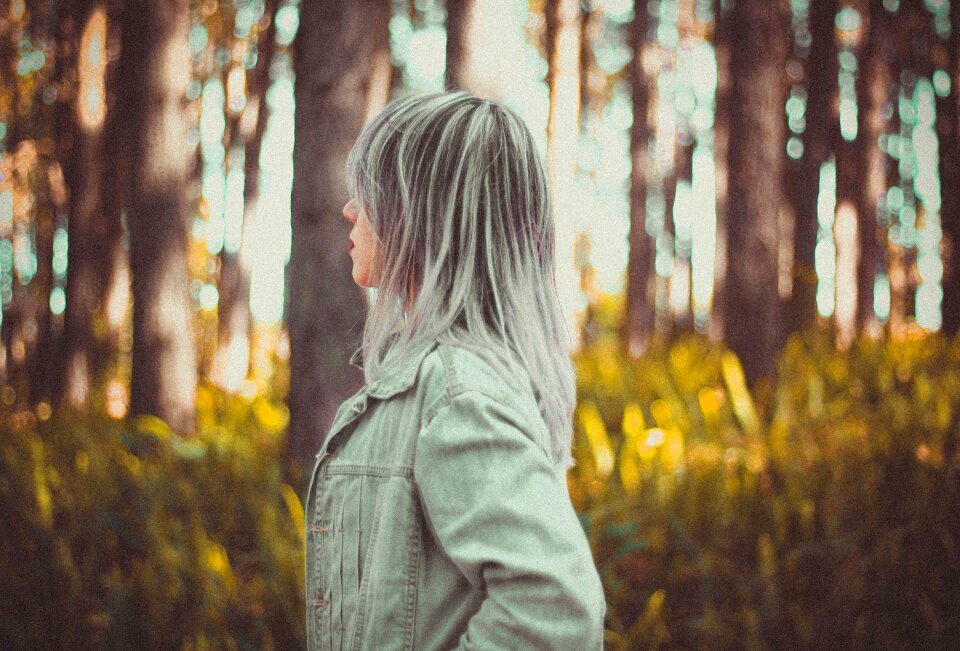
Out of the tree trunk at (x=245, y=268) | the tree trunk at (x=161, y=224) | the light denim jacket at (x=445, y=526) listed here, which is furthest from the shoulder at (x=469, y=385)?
the tree trunk at (x=245, y=268)

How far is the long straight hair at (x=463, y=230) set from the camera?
4.46 ft

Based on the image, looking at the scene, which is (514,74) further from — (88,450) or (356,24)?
(88,450)

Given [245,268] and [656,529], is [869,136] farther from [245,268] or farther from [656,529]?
[656,529]

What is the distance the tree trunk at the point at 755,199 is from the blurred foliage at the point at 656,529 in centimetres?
59

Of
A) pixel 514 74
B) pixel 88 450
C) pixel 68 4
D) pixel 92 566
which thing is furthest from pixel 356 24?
pixel 68 4

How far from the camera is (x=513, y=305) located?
1.40 meters

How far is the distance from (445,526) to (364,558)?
0.73 ft

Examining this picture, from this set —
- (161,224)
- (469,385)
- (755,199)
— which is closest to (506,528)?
(469,385)

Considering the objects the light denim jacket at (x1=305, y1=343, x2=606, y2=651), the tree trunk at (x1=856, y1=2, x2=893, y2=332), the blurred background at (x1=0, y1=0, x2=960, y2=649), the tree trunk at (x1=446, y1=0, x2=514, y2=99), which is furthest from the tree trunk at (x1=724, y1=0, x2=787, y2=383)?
the tree trunk at (x1=856, y1=2, x2=893, y2=332)

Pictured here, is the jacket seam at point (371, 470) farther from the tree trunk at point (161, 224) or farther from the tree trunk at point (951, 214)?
the tree trunk at point (951, 214)

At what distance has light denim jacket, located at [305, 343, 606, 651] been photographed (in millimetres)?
1149

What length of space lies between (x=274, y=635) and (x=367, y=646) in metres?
2.57

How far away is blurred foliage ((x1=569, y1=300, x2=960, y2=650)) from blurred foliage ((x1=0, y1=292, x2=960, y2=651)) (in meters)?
0.01

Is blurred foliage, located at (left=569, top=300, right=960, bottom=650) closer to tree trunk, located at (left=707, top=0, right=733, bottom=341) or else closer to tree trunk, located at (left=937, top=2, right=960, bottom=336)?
tree trunk, located at (left=937, top=2, right=960, bottom=336)
